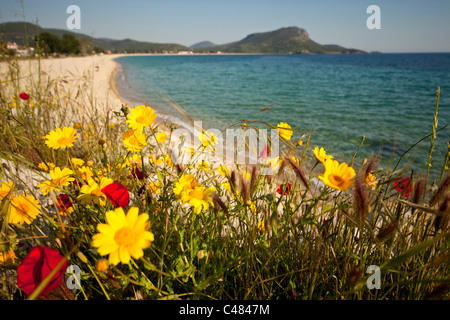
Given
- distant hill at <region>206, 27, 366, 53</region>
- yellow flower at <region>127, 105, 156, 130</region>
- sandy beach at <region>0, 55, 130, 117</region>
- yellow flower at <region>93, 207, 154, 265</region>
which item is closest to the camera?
yellow flower at <region>93, 207, 154, 265</region>

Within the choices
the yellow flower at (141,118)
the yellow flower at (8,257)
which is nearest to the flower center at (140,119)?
the yellow flower at (141,118)

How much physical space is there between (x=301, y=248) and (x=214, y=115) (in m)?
6.85

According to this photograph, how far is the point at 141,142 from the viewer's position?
952 millimetres

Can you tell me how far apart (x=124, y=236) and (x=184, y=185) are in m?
0.34

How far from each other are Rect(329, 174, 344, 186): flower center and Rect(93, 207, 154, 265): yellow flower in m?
0.59

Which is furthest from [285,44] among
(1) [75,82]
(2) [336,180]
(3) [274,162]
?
(2) [336,180]

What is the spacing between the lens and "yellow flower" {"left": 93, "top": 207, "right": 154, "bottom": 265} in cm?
55

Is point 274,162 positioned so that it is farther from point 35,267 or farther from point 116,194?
point 35,267

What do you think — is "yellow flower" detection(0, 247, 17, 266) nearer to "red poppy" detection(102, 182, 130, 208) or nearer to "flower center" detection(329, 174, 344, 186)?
"red poppy" detection(102, 182, 130, 208)

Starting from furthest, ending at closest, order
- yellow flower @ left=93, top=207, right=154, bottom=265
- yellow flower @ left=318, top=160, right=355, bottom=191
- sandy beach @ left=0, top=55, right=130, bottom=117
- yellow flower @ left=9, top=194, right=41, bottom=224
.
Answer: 1. sandy beach @ left=0, top=55, right=130, bottom=117
2. yellow flower @ left=9, top=194, right=41, bottom=224
3. yellow flower @ left=318, top=160, right=355, bottom=191
4. yellow flower @ left=93, top=207, right=154, bottom=265

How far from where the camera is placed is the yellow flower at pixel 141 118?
1.06m

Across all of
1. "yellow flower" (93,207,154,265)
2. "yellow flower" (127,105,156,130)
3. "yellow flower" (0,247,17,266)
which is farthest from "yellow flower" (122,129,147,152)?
"yellow flower" (0,247,17,266)

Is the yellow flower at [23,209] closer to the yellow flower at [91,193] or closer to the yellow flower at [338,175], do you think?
the yellow flower at [91,193]
